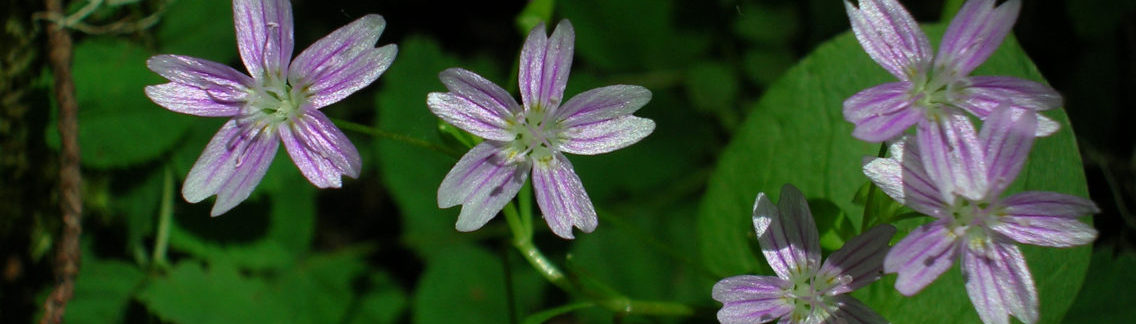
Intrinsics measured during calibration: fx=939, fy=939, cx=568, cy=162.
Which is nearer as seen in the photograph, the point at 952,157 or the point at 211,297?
the point at 952,157

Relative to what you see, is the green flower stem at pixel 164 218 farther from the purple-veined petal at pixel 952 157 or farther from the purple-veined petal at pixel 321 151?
the purple-veined petal at pixel 952 157

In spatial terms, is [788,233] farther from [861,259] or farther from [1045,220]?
[1045,220]

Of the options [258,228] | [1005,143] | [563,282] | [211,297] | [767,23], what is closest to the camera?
[1005,143]

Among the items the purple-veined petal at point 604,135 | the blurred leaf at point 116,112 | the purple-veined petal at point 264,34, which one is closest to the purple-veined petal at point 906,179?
the purple-veined petal at point 604,135

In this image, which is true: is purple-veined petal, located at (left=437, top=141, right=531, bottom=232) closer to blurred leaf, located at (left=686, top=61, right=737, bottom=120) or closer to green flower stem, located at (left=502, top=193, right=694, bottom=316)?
green flower stem, located at (left=502, top=193, right=694, bottom=316)

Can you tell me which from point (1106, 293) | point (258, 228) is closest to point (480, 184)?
point (258, 228)

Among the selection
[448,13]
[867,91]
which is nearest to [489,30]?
[448,13]

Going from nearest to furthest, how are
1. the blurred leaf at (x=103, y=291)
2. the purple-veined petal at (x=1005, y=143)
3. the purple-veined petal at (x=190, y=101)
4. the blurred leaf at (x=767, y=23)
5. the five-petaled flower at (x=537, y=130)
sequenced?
the purple-veined petal at (x=1005, y=143) < the five-petaled flower at (x=537, y=130) < the purple-veined petal at (x=190, y=101) < the blurred leaf at (x=103, y=291) < the blurred leaf at (x=767, y=23)
